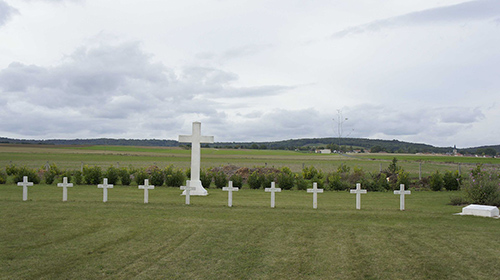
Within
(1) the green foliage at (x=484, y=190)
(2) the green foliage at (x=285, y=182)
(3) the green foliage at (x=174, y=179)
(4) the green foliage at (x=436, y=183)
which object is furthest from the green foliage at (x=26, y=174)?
(4) the green foliage at (x=436, y=183)

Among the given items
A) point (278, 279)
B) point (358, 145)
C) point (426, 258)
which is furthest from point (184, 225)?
point (358, 145)

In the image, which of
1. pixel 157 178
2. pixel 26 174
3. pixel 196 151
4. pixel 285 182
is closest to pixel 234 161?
pixel 157 178

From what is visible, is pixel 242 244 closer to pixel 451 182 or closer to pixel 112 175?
pixel 112 175

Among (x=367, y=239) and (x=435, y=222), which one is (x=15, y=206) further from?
(x=435, y=222)

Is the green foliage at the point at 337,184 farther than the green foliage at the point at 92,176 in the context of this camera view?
No

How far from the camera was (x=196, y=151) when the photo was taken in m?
17.2

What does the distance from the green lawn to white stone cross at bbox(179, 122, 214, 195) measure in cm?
594

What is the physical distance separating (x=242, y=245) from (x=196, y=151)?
1007 centimetres

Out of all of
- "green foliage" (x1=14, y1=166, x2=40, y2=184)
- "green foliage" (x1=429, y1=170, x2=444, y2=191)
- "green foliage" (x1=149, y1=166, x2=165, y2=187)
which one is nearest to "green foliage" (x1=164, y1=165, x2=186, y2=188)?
"green foliage" (x1=149, y1=166, x2=165, y2=187)

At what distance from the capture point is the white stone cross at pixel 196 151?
17094 millimetres

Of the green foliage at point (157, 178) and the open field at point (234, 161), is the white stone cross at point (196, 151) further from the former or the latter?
the open field at point (234, 161)

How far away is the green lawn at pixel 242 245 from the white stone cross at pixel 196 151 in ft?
19.5

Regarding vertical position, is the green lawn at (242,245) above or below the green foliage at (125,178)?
below

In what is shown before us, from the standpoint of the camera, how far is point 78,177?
75.2 feet
